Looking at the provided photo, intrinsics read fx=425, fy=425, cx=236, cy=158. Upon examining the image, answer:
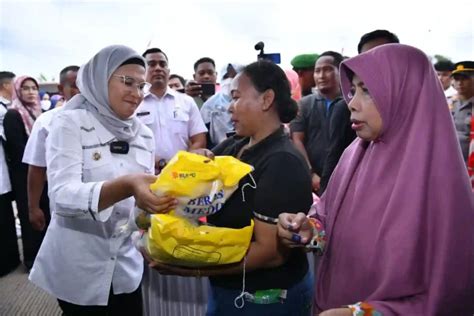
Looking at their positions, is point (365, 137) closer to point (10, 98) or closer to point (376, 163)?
point (376, 163)

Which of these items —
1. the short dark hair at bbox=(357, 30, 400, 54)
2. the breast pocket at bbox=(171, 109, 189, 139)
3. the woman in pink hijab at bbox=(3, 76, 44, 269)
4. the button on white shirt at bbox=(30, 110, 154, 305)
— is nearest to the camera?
the button on white shirt at bbox=(30, 110, 154, 305)

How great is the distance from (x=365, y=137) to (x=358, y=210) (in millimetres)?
226

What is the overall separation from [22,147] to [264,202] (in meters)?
3.14

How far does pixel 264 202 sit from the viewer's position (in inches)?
53.0

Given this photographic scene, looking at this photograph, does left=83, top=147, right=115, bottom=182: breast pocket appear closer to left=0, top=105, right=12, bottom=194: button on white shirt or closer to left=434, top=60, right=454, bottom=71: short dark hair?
left=0, top=105, right=12, bottom=194: button on white shirt

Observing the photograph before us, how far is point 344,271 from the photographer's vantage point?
1.34 metres

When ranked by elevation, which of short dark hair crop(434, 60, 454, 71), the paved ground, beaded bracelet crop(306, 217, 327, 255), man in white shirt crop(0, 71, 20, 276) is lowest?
the paved ground

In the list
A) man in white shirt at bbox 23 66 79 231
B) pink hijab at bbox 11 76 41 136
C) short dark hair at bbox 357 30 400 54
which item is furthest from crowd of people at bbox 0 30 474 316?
pink hijab at bbox 11 76 41 136

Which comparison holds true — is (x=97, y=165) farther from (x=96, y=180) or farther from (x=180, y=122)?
(x=180, y=122)

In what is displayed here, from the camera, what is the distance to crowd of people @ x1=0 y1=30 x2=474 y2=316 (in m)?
1.16

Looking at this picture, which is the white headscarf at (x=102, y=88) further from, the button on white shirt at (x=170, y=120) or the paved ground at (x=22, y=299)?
the paved ground at (x=22, y=299)

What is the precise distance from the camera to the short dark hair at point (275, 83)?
157 centimetres

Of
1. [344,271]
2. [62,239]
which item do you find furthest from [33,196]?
[344,271]

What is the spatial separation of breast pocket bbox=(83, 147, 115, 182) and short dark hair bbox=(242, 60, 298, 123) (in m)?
0.62
